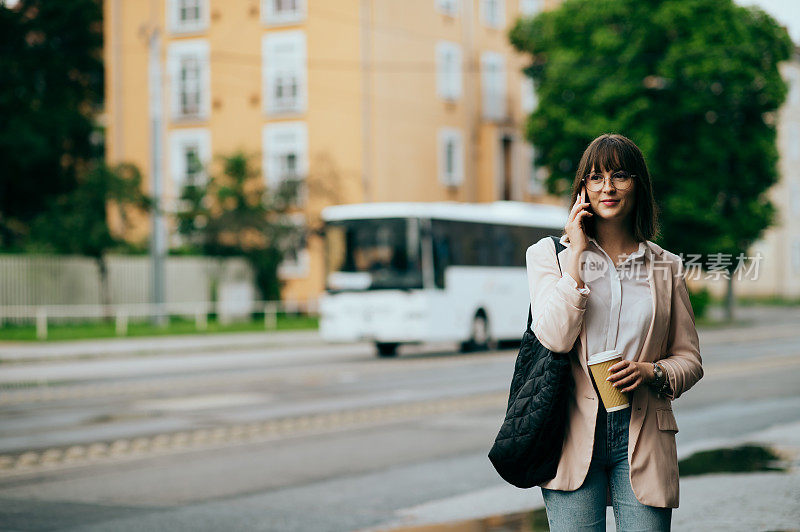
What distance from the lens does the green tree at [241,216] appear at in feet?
114

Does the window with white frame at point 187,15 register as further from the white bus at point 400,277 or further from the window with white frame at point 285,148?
the white bus at point 400,277

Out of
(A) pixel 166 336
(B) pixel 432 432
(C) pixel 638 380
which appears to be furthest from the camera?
(A) pixel 166 336

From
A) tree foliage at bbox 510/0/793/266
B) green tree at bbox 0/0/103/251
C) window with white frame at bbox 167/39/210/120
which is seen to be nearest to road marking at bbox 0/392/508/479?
tree foliage at bbox 510/0/793/266

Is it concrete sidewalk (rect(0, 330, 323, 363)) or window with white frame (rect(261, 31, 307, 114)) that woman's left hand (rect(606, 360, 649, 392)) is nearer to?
concrete sidewalk (rect(0, 330, 323, 363))

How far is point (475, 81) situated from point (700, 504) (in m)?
39.2

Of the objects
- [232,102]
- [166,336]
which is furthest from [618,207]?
[232,102]

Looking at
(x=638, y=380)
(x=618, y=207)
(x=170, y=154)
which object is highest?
(x=170, y=154)

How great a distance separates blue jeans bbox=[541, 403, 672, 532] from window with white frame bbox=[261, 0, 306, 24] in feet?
125

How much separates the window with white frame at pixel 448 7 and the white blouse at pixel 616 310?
40459 millimetres

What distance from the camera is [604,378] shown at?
3.37m

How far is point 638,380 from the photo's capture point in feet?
11.0

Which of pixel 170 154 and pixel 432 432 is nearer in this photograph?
pixel 432 432

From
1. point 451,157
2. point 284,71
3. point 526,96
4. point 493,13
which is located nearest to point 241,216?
point 284,71

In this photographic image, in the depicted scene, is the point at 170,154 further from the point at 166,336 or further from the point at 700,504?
the point at 700,504
